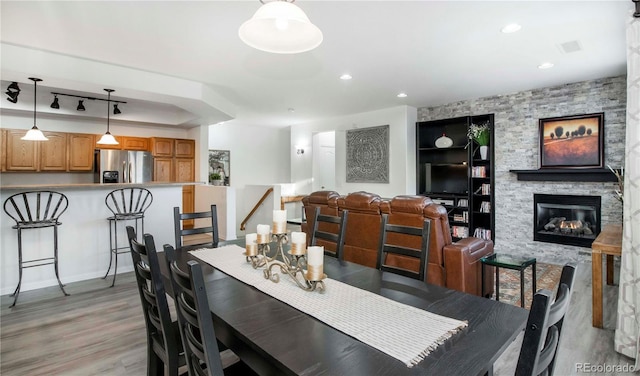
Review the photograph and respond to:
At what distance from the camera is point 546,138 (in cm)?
511

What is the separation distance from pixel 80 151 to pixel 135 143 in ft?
3.30

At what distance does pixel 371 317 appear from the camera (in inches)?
51.6

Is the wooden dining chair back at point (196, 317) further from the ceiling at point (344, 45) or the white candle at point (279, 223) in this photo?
the ceiling at point (344, 45)

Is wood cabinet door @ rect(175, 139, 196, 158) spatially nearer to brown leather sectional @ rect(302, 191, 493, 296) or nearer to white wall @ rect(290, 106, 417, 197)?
white wall @ rect(290, 106, 417, 197)

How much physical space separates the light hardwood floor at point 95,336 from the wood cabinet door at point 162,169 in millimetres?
3626

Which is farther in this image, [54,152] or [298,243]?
[54,152]

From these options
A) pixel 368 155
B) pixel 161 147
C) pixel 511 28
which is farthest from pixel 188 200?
pixel 511 28

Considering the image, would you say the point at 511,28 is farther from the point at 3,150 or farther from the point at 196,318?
the point at 3,150

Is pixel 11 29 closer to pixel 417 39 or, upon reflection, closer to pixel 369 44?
pixel 369 44

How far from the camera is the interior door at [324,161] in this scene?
853 centimetres

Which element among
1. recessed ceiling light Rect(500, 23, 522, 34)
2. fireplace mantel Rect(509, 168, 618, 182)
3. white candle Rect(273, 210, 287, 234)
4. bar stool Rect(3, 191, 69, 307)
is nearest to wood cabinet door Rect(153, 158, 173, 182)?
bar stool Rect(3, 191, 69, 307)

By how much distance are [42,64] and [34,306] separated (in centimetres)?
256

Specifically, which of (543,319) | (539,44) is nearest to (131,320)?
(543,319)

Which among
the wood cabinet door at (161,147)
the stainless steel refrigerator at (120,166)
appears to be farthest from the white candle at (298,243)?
the wood cabinet door at (161,147)
